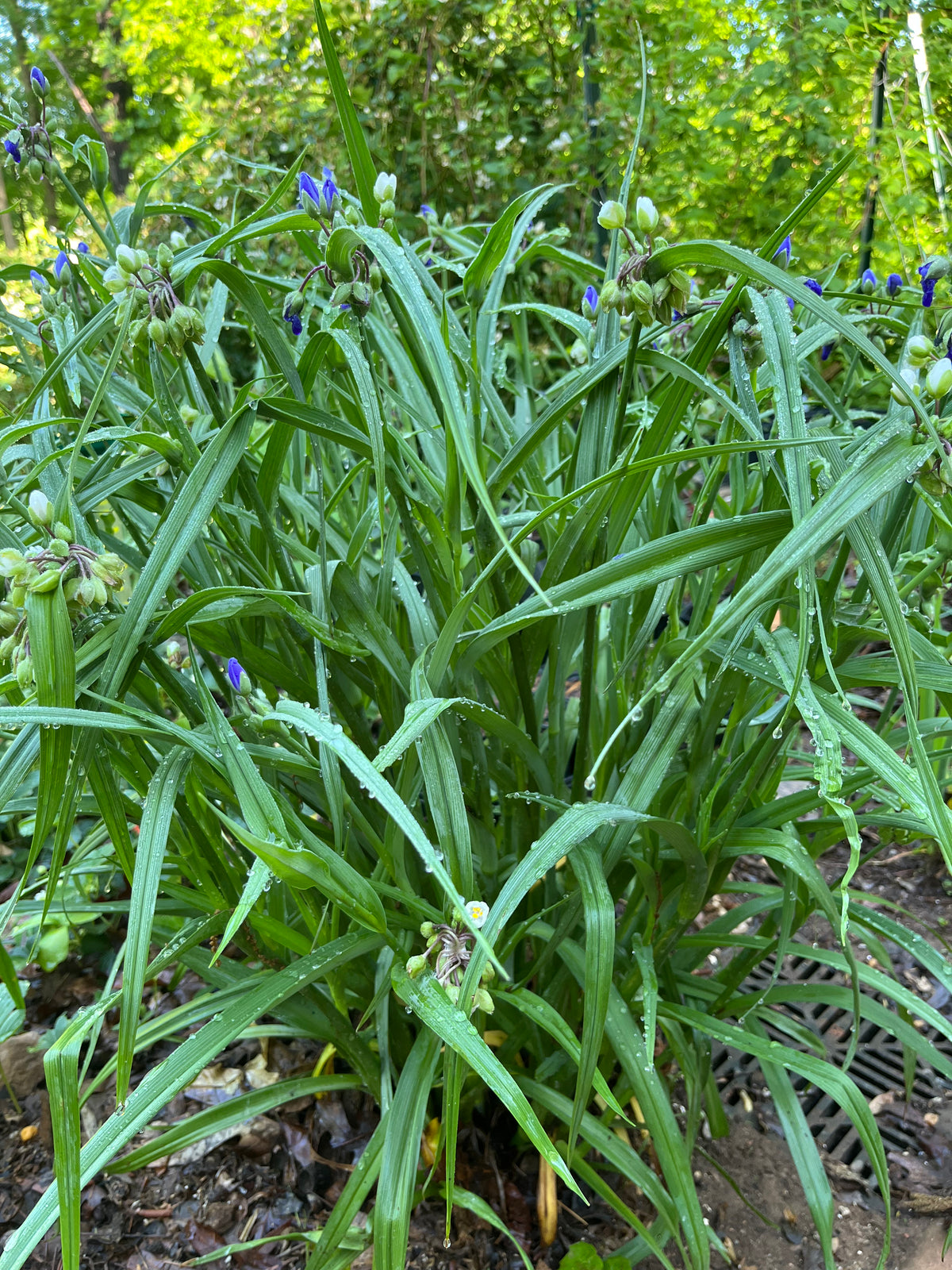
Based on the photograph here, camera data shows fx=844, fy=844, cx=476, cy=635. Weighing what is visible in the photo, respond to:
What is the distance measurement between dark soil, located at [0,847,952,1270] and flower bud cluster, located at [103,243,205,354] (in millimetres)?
936

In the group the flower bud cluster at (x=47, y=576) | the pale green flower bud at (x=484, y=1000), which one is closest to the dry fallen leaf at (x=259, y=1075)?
the pale green flower bud at (x=484, y=1000)

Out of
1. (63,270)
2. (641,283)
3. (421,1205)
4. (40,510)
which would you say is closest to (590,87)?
(63,270)

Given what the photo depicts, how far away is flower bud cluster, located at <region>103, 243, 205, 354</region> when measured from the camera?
0.62 meters

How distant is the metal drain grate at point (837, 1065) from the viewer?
115 cm

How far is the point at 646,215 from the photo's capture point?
1.88 feet

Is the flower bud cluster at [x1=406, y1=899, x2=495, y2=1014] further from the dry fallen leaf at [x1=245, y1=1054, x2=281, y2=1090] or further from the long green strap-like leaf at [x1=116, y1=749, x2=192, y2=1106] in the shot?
the dry fallen leaf at [x1=245, y1=1054, x2=281, y2=1090]

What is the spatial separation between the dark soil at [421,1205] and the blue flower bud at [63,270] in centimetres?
104

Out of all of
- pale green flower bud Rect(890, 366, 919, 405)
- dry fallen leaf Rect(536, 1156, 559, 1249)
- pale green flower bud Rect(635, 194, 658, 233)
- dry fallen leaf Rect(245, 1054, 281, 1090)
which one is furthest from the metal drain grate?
pale green flower bud Rect(635, 194, 658, 233)

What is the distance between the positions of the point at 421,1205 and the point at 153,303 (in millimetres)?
1025

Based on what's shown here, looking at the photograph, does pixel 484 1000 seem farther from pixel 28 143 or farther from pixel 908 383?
pixel 28 143

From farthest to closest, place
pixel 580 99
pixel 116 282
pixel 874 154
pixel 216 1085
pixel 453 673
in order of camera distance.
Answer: pixel 580 99 < pixel 874 154 < pixel 216 1085 < pixel 453 673 < pixel 116 282

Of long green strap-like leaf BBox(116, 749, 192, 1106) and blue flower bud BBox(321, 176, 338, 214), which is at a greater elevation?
blue flower bud BBox(321, 176, 338, 214)

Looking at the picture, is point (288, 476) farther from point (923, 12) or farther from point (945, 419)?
point (923, 12)

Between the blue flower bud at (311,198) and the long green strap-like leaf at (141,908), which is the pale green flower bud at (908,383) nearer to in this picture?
the blue flower bud at (311,198)
